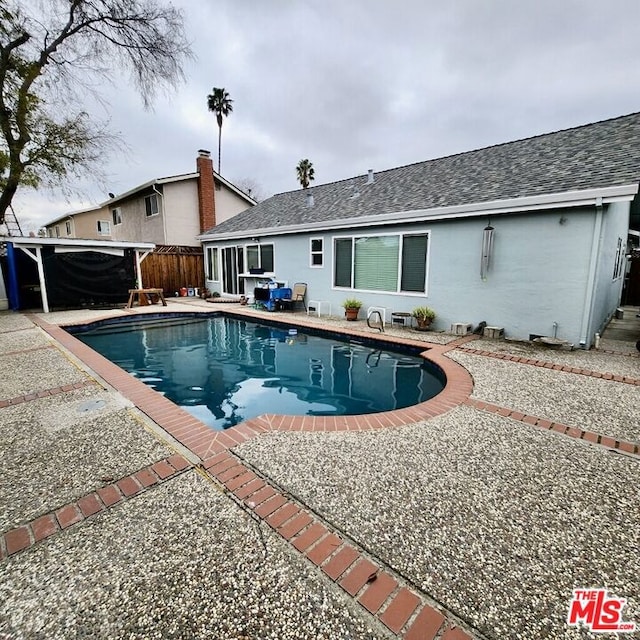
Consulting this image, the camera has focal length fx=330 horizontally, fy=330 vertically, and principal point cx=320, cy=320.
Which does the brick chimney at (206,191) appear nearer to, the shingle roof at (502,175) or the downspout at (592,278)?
the shingle roof at (502,175)

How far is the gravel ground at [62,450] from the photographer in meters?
2.30

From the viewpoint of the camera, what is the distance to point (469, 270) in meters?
7.45

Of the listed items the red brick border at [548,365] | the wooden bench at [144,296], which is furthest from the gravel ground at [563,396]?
the wooden bench at [144,296]

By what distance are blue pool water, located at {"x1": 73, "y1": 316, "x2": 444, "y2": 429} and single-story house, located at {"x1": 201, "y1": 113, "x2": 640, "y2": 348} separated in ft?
7.53

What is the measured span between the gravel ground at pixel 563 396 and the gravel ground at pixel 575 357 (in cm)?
63

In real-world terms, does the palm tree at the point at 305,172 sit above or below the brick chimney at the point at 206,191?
above

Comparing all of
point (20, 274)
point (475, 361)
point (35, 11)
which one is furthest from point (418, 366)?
point (35, 11)

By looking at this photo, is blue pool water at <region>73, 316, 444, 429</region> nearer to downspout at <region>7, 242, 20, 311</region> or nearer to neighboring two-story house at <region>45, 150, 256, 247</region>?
downspout at <region>7, 242, 20, 311</region>

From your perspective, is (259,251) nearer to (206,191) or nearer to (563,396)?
(206,191)

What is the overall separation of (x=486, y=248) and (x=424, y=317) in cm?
203

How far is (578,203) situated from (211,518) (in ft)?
23.7

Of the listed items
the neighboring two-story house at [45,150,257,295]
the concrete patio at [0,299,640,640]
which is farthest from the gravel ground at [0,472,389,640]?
the neighboring two-story house at [45,150,257,295]

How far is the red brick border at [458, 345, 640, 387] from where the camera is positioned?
15.2ft

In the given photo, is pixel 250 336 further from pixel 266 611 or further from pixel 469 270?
pixel 266 611
